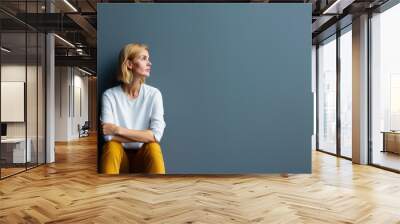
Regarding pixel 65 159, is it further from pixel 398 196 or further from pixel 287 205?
pixel 398 196

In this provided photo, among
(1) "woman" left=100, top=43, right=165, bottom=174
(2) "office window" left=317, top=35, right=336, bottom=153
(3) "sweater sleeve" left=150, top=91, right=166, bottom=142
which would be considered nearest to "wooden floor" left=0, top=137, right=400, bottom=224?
(1) "woman" left=100, top=43, right=165, bottom=174

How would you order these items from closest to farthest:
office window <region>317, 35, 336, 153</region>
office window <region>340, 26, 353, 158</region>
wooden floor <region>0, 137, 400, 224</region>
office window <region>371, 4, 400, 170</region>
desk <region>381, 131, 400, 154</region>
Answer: wooden floor <region>0, 137, 400, 224</region> < office window <region>371, 4, 400, 170</region> < desk <region>381, 131, 400, 154</region> < office window <region>340, 26, 353, 158</region> < office window <region>317, 35, 336, 153</region>

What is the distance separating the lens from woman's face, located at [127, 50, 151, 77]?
561cm

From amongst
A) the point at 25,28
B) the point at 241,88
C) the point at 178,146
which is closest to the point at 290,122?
the point at 241,88

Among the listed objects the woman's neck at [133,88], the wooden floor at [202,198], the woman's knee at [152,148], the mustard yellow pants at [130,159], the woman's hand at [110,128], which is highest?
the woman's neck at [133,88]

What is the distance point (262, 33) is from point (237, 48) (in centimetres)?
44

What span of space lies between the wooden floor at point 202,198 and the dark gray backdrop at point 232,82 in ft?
1.34

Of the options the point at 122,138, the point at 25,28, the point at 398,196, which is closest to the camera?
the point at 398,196

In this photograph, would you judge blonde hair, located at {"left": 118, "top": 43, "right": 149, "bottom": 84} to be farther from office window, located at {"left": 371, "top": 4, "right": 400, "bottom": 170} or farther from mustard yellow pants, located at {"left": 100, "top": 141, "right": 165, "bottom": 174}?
office window, located at {"left": 371, "top": 4, "right": 400, "bottom": 170}

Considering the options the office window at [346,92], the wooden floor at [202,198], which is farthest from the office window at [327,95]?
the wooden floor at [202,198]

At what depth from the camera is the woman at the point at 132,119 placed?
552 cm

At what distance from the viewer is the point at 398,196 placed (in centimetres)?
485

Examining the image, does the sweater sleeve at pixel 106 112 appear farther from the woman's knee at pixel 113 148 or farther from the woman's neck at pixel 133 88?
the woman's neck at pixel 133 88

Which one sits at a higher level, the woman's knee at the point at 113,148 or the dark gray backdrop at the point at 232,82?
the dark gray backdrop at the point at 232,82
